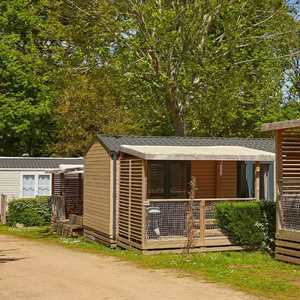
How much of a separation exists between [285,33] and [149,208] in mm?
17203

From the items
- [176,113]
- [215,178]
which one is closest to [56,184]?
[176,113]

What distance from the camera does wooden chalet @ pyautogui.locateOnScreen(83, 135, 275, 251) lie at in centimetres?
1625

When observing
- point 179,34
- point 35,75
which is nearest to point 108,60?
point 179,34

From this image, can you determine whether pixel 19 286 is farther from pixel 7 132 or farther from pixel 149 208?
pixel 7 132

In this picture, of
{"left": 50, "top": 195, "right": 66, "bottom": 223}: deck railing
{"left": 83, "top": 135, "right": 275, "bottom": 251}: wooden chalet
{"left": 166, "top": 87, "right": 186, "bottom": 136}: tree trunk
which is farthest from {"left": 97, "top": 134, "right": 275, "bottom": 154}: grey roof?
{"left": 166, "top": 87, "right": 186, "bottom": 136}: tree trunk

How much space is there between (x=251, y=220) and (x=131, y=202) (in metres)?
3.26

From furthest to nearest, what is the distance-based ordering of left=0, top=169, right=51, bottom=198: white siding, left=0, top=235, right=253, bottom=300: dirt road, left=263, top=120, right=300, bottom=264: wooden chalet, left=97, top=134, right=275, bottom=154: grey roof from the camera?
left=0, top=169, right=51, bottom=198: white siding < left=97, top=134, right=275, bottom=154: grey roof < left=263, top=120, right=300, bottom=264: wooden chalet < left=0, top=235, right=253, bottom=300: dirt road

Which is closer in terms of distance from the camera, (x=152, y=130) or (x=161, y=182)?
(x=161, y=182)

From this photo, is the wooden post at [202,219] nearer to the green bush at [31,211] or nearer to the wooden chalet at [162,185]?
the wooden chalet at [162,185]

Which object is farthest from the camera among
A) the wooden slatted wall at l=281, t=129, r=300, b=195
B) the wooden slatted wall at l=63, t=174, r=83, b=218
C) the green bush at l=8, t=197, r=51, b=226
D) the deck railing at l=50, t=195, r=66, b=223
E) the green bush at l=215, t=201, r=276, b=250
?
the green bush at l=8, t=197, r=51, b=226

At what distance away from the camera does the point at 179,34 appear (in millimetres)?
25453

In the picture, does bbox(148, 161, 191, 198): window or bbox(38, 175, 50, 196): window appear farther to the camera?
bbox(38, 175, 50, 196): window

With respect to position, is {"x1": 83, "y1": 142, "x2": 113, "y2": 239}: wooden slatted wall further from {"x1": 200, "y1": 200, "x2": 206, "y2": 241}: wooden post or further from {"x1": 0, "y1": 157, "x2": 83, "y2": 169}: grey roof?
{"x1": 0, "y1": 157, "x2": 83, "y2": 169}: grey roof

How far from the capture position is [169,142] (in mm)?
19953
